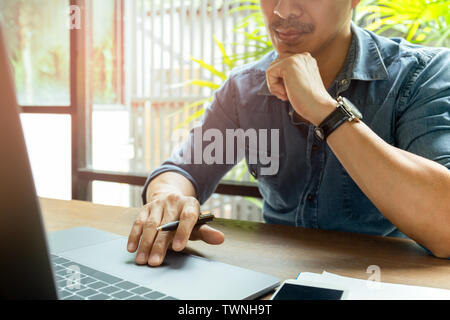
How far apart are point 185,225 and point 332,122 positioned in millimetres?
357

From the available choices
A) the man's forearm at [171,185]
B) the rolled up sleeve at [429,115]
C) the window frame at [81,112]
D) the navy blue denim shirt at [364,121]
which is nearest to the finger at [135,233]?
the man's forearm at [171,185]

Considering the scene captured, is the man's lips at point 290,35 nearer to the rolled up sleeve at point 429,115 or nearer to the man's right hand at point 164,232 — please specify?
the rolled up sleeve at point 429,115

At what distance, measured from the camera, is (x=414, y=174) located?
0.77 m

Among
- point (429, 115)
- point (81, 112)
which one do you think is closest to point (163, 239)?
point (429, 115)

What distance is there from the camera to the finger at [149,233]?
2.13 feet

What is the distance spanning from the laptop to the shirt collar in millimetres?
669

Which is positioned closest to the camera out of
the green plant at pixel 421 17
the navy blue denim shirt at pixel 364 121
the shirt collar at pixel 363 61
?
the navy blue denim shirt at pixel 364 121

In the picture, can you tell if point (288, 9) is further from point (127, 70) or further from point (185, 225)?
point (127, 70)

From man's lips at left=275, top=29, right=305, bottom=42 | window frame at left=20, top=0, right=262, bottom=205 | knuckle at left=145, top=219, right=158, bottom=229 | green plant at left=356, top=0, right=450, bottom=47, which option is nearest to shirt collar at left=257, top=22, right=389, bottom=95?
man's lips at left=275, top=29, right=305, bottom=42

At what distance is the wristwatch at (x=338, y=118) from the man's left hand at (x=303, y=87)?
11 mm

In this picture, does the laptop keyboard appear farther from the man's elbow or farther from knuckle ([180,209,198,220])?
the man's elbow

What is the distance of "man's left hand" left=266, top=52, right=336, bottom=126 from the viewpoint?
34.0 inches
